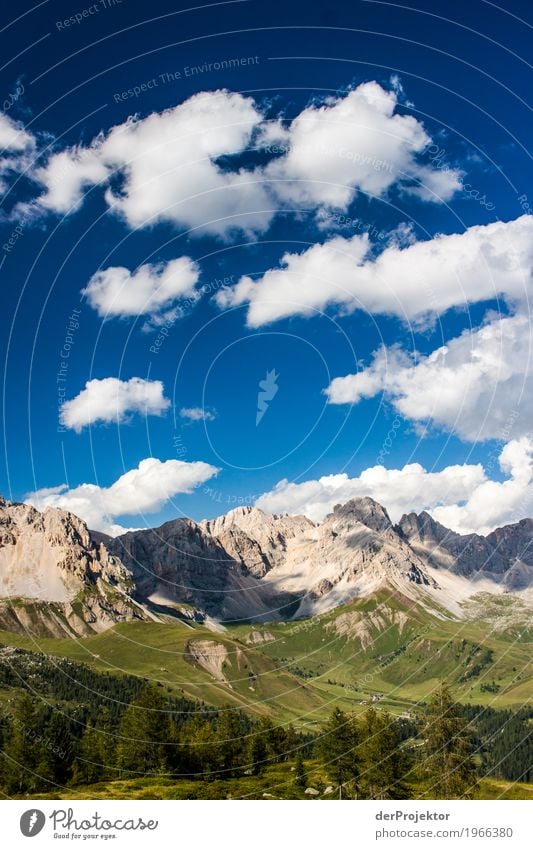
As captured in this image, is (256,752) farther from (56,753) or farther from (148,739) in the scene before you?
(56,753)

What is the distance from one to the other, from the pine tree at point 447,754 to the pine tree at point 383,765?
999cm

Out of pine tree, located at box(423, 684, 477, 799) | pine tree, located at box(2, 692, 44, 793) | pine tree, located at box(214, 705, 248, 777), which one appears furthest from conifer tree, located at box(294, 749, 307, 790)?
pine tree, located at box(2, 692, 44, 793)

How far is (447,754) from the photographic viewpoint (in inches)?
1907

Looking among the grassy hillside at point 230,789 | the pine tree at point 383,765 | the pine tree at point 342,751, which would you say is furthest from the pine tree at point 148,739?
the pine tree at point 383,765

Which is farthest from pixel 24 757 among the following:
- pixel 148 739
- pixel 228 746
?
pixel 228 746

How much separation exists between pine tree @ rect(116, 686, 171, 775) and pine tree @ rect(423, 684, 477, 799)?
34.6 metres

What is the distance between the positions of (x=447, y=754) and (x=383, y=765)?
1393 cm

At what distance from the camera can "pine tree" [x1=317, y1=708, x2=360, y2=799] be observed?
6752 centimetres

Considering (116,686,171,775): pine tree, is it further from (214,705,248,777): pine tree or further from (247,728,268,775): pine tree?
(247,728,268,775): pine tree

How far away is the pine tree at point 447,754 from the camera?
1876 inches

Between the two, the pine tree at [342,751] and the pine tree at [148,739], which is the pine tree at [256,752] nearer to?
the pine tree at [342,751]

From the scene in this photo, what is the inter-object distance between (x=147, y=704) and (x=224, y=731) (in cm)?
2220
